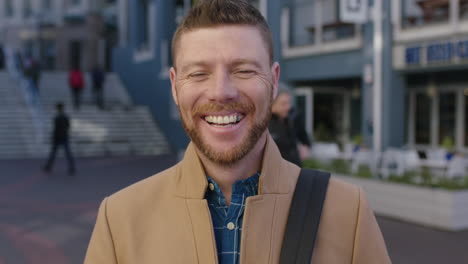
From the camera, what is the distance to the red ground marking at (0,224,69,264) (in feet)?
18.5

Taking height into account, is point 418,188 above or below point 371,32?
below

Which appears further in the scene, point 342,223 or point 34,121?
point 34,121

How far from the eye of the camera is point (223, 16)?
1.32 meters

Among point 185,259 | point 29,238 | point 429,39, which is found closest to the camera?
point 185,259

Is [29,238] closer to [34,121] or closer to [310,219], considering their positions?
[310,219]

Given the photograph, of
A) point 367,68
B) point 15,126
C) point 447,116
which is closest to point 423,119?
point 447,116

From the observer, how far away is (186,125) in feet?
4.64

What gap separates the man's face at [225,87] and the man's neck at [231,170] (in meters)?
0.03

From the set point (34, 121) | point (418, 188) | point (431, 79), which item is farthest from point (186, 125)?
point (34, 121)

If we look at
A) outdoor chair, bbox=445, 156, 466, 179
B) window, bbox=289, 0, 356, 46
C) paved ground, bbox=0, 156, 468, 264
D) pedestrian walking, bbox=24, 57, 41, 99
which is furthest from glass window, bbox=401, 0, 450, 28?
pedestrian walking, bbox=24, 57, 41, 99

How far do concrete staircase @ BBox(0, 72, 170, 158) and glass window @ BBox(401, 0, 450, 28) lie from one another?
9.73 metres

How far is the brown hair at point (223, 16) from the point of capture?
1.33 m

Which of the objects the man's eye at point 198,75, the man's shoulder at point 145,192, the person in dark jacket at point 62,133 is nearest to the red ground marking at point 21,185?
the person in dark jacket at point 62,133

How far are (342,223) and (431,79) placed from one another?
1508 centimetres
